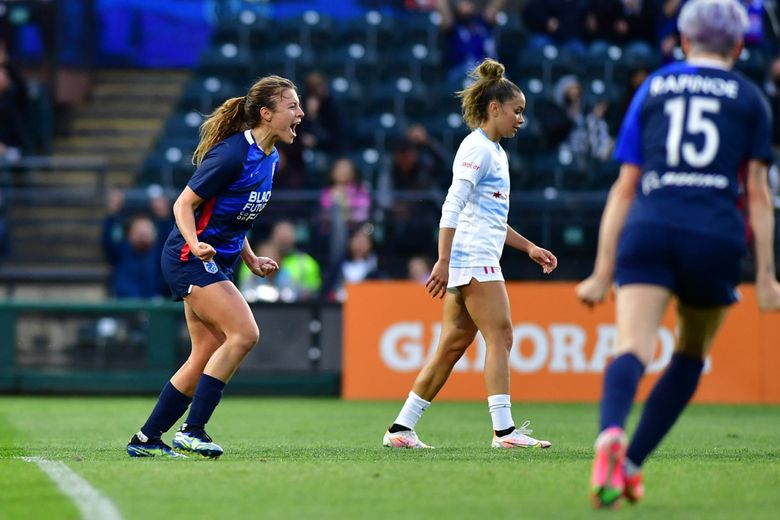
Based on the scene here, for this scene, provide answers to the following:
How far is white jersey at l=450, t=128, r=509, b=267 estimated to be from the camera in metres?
8.32

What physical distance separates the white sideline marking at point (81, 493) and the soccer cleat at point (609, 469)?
5.77 ft

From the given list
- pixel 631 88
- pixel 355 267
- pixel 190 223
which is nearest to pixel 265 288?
pixel 355 267

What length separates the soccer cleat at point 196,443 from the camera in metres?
7.55

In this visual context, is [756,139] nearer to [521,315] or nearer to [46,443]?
[46,443]

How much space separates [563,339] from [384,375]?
1.93 metres

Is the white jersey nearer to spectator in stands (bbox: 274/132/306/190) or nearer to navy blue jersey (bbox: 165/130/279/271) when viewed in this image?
navy blue jersey (bbox: 165/130/279/271)

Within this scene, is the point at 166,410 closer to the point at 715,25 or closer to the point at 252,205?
the point at 252,205

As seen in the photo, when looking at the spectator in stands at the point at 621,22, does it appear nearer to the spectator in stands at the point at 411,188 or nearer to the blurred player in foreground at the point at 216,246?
the spectator in stands at the point at 411,188

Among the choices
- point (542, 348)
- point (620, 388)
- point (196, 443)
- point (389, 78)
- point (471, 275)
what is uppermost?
point (389, 78)

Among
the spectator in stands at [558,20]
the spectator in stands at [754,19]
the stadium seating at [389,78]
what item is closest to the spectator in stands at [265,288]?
the stadium seating at [389,78]

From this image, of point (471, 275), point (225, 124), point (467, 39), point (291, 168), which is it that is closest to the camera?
point (225, 124)

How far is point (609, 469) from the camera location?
5.23 metres

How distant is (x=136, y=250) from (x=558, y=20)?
711 centimetres

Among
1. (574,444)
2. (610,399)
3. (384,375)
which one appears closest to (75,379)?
(384,375)
